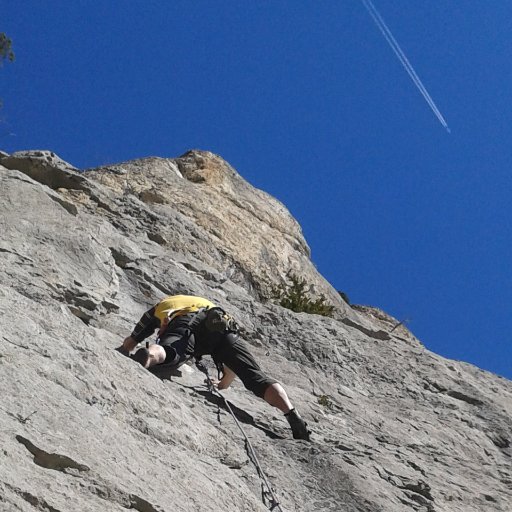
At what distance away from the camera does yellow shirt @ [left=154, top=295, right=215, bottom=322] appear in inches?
323

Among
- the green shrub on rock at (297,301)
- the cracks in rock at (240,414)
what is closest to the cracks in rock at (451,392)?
the green shrub on rock at (297,301)

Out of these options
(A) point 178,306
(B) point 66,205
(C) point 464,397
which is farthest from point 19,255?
(C) point 464,397

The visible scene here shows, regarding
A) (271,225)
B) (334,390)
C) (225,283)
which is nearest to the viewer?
(334,390)

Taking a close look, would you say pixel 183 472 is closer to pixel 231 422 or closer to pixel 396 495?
pixel 231 422

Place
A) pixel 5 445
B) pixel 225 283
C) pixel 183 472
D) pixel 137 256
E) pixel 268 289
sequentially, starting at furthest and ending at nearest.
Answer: pixel 268 289, pixel 225 283, pixel 137 256, pixel 183 472, pixel 5 445

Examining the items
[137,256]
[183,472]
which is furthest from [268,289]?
[183,472]

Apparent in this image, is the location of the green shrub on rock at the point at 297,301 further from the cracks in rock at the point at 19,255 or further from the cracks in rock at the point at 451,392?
the cracks in rock at the point at 19,255

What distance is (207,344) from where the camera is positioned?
8.09m

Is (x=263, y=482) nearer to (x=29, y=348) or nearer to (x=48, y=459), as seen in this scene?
(x=29, y=348)

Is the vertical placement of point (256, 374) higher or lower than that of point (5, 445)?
higher

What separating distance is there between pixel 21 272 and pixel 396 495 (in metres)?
3.85

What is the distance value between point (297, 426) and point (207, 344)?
3.87 feet

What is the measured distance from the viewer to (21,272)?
317 inches

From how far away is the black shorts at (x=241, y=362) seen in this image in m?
7.84
